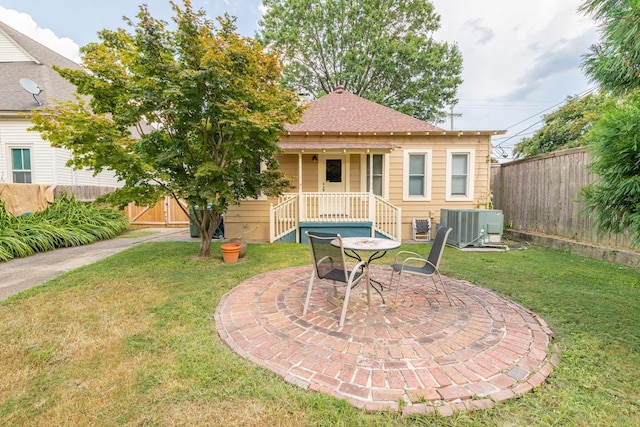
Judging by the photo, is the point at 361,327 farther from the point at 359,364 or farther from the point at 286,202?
the point at 286,202

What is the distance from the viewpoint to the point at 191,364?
2.29m

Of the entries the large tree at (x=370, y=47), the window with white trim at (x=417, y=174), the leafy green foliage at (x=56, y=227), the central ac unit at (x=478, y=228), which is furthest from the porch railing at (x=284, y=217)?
the large tree at (x=370, y=47)

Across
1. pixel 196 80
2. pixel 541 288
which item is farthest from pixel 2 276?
pixel 541 288

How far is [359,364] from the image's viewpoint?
2.30 m

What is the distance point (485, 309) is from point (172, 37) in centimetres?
658

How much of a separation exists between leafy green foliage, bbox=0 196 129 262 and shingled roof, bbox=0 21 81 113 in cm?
568

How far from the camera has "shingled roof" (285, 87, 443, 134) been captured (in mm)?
9328

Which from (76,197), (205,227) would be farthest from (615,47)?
(76,197)

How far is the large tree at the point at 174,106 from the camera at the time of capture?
4.62m

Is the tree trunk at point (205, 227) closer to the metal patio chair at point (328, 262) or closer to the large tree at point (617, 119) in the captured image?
the metal patio chair at point (328, 262)

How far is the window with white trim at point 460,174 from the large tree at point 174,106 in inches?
250

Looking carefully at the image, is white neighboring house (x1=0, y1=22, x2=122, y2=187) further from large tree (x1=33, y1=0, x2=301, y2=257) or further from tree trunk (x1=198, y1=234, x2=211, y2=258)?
tree trunk (x1=198, y1=234, x2=211, y2=258)

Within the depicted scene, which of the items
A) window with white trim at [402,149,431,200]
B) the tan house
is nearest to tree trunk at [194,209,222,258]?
the tan house

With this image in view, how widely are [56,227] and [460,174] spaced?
12.5 metres
